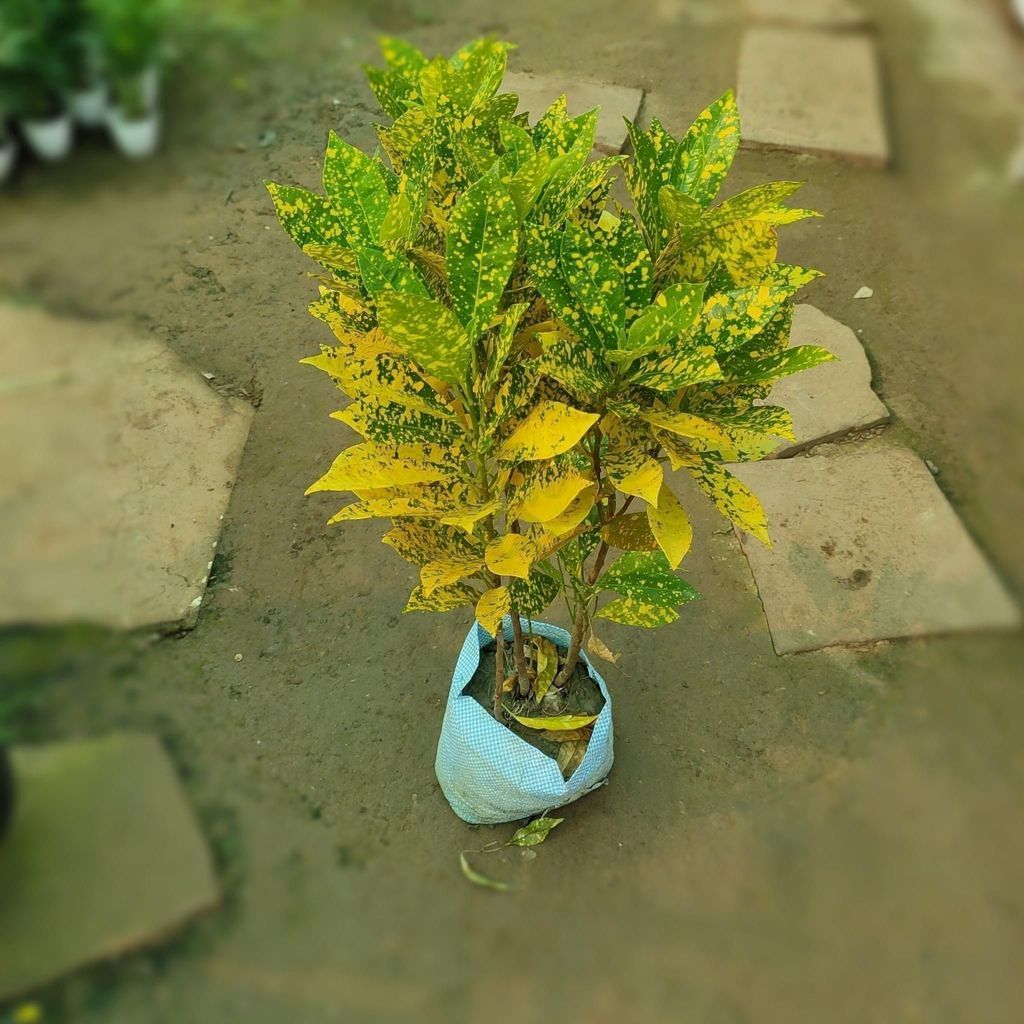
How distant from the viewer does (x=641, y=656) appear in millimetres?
1083

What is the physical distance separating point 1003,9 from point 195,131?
586mm

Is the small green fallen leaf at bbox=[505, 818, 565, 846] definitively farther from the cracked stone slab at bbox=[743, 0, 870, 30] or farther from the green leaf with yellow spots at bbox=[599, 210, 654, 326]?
the cracked stone slab at bbox=[743, 0, 870, 30]

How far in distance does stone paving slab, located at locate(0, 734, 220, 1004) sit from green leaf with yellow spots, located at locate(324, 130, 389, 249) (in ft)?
1.03

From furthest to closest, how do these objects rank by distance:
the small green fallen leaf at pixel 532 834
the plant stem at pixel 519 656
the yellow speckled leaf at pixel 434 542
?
the small green fallen leaf at pixel 532 834, the plant stem at pixel 519 656, the yellow speckled leaf at pixel 434 542

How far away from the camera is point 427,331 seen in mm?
430

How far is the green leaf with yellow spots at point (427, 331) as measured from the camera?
413 mm

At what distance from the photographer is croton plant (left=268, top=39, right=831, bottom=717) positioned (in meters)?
0.46

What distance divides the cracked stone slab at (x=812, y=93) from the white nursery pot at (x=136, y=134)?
1.89 feet

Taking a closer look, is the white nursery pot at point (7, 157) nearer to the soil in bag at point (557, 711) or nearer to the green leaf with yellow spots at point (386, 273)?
the green leaf with yellow spots at point (386, 273)

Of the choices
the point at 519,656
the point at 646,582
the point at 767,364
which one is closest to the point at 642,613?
the point at 646,582

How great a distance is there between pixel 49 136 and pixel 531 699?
65 centimetres

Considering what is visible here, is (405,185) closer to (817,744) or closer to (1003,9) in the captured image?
(1003,9)

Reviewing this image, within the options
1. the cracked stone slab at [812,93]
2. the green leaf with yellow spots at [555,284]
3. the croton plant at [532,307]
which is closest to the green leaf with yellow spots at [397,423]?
the croton plant at [532,307]

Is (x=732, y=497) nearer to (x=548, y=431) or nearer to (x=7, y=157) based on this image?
(x=548, y=431)
